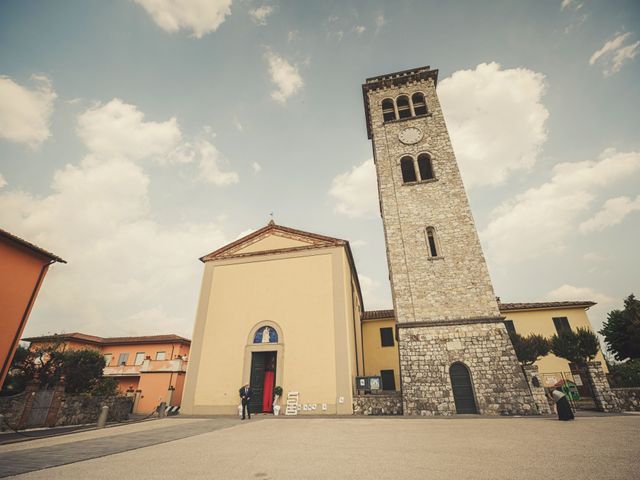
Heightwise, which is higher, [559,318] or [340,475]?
[559,318]

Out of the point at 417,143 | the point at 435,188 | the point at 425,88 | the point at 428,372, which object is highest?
the point at 425,88

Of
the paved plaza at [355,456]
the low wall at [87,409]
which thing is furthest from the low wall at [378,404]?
the low wall at [87,409]

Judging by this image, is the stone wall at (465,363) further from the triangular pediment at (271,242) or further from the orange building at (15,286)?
the orange building at (15,286)

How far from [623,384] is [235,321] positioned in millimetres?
23879

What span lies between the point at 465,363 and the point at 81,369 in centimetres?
2223

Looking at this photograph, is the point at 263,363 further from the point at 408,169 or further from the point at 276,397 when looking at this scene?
the point at 408,169

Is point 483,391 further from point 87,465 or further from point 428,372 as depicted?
point 87,465

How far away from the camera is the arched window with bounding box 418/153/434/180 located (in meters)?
18.1

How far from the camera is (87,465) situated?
15.6ft

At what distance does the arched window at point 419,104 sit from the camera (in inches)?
814

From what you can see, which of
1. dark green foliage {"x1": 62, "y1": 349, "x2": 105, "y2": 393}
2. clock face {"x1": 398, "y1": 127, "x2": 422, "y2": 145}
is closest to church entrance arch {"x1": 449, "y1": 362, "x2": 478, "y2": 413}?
clock face {"x1": 398, "y1": 127, "x2": 422, "y2": 145}

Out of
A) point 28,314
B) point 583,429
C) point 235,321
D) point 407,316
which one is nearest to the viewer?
point 583,429

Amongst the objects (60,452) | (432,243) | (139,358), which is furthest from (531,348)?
(139,358)

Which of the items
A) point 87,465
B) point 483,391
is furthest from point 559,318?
point 87,465
